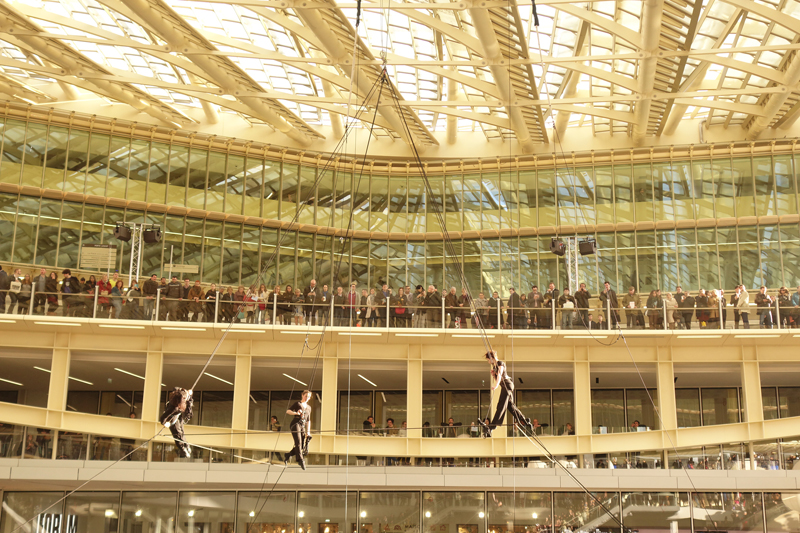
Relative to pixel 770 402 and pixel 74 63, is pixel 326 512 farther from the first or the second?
pixel 74 63

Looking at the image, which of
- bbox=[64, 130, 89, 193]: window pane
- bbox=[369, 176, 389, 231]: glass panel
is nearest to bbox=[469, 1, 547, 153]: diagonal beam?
bbox=[369, 176, 389, 231]: glass panel

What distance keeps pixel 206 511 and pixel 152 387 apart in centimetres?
430

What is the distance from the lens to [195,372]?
2948 cm

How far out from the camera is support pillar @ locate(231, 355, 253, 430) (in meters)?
26.5

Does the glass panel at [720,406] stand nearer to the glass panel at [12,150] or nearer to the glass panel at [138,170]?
the glass panel at [138,170]

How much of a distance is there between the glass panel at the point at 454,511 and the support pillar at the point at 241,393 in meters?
6.13

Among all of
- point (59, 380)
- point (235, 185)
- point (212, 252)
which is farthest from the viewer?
point (235, 185)

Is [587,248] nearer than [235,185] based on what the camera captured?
Yes

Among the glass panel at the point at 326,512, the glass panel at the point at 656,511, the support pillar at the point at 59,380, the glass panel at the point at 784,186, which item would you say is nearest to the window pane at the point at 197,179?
the support pillar at the point at 59,380

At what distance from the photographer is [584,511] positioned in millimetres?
26359

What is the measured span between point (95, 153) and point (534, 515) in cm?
2058

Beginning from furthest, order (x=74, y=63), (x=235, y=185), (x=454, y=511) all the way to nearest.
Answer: (x=235, y=185) → (x=74, y=63) → (x=454, y=511)

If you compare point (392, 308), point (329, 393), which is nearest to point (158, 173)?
point (329, 393)

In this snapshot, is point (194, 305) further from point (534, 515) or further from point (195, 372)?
point (534, 515)
